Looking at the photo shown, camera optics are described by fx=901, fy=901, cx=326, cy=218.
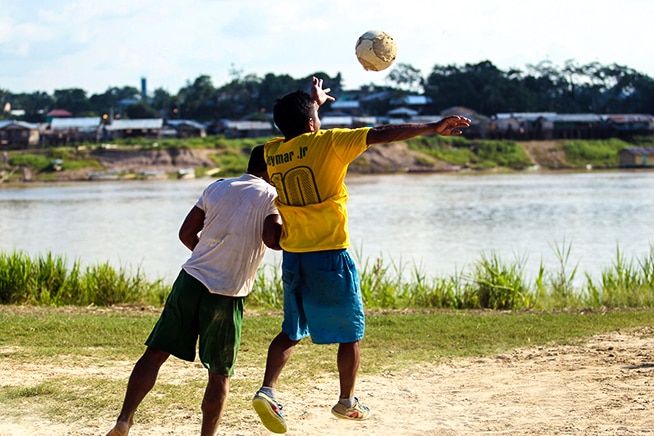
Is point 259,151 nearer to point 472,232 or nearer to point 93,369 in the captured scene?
point 93,369

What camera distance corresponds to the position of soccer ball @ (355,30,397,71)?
6715mm

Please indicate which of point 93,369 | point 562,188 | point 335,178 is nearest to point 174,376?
point 93,369

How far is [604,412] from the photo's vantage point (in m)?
6.49

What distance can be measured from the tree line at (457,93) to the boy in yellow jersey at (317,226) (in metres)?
94.1

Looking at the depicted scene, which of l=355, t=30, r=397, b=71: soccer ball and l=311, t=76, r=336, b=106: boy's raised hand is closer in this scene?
l=311, t=76, r=336, b=106: boy's raised hand

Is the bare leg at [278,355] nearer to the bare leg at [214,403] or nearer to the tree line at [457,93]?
the bare leg at [214,403]

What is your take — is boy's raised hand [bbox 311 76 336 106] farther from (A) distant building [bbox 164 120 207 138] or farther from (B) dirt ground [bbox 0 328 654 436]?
(A) distant building [bbox 164 120 207 138]

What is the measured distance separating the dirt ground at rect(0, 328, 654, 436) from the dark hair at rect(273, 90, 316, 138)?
2121 mm

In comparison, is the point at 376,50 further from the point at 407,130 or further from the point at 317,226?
the point at 317,226

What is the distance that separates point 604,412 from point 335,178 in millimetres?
2708

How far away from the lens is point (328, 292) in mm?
5625

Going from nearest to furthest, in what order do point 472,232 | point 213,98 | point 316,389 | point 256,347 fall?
1. point 316,389
2. point 256,347
3. point 472,232
4. point 213,98

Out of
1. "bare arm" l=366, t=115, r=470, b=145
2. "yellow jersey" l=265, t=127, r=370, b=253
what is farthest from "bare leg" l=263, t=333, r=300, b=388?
"bare arm" l=366, t=115, r=470, b=145

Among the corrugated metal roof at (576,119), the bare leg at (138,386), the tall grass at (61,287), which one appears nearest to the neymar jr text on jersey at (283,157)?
the bare leg at (138,386)
